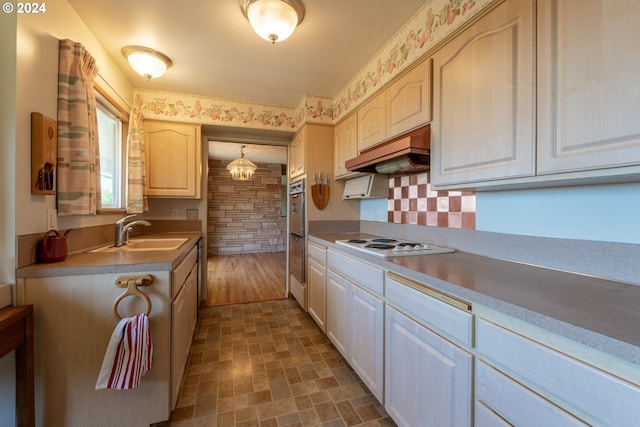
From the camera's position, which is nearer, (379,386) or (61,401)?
(61,401)

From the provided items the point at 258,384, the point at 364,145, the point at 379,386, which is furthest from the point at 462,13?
the point at 258,384

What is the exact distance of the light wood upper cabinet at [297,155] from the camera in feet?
9.24

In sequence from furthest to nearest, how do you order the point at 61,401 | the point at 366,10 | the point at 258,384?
the point at 258,384 < the point at 366,10 < the point at 61,401

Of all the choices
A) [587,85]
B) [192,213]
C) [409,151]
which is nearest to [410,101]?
[409,151]

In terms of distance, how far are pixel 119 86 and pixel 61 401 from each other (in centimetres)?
224

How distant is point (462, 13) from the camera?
1.30 meters

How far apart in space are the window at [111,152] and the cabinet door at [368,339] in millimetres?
2085

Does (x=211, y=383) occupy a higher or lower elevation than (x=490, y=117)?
lower

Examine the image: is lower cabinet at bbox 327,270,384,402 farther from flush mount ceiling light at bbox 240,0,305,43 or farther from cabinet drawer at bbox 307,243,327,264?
flush mount ceiling light at bbox 240,0,305,43

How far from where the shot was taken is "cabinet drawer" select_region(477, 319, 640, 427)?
0.56 m

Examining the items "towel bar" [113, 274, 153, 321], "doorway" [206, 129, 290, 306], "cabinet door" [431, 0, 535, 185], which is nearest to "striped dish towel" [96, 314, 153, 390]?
"towel bar" [113, 274, 153, 321]

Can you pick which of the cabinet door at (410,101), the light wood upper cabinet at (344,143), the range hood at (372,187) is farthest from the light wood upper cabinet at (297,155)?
the cabinet door at (410,101)

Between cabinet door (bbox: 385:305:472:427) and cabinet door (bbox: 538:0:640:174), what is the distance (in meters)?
0.77

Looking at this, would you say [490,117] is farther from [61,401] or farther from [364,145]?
[61,401]
